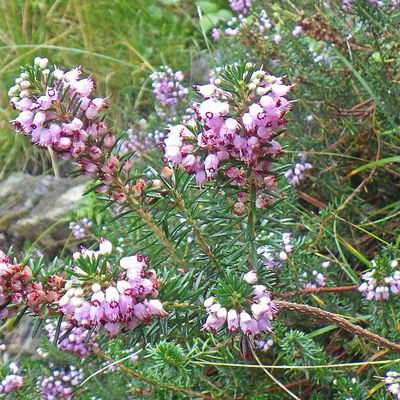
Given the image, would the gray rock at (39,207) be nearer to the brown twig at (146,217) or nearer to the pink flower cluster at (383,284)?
the brown twig at (146,217)

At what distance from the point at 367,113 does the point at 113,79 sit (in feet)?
8.76

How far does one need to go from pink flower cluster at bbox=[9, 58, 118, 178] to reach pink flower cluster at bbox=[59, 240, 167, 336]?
9.8 inches

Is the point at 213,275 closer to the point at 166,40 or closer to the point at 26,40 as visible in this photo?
the point at 166,40

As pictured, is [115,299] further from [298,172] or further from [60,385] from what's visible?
[298,172]

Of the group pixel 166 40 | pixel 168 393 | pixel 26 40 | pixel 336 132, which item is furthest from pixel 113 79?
pixel 168 393

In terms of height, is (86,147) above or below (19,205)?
above

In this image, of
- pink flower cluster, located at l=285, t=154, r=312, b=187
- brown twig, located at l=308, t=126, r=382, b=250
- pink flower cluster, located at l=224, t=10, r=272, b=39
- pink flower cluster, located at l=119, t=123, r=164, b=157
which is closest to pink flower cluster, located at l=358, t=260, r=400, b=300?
brown twig, located at l=308, t=126, r=382, b=250

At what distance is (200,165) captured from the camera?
151cm

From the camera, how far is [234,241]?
174cm

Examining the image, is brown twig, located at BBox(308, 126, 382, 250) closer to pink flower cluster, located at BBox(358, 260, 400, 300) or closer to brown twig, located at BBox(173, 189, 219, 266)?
pink flower cluster, located at BBox(358, 260, 400, 300)

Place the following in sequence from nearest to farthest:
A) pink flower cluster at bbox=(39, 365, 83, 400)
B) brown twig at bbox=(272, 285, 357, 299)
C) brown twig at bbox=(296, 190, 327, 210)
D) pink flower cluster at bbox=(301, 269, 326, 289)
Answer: brown twig at bbox=(272, 285, 357, 299), pink flower cluster at bbox=(301, 269, 326, 289), pink flower cluster at bbox=(39, 365, 83, 400), brown twig at bbox=(296, 190, 327, 210)

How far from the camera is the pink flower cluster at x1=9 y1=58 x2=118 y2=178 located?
148 centimetres

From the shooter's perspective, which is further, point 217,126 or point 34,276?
point 34,276

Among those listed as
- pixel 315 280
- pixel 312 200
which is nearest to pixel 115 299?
pixel 315 280
